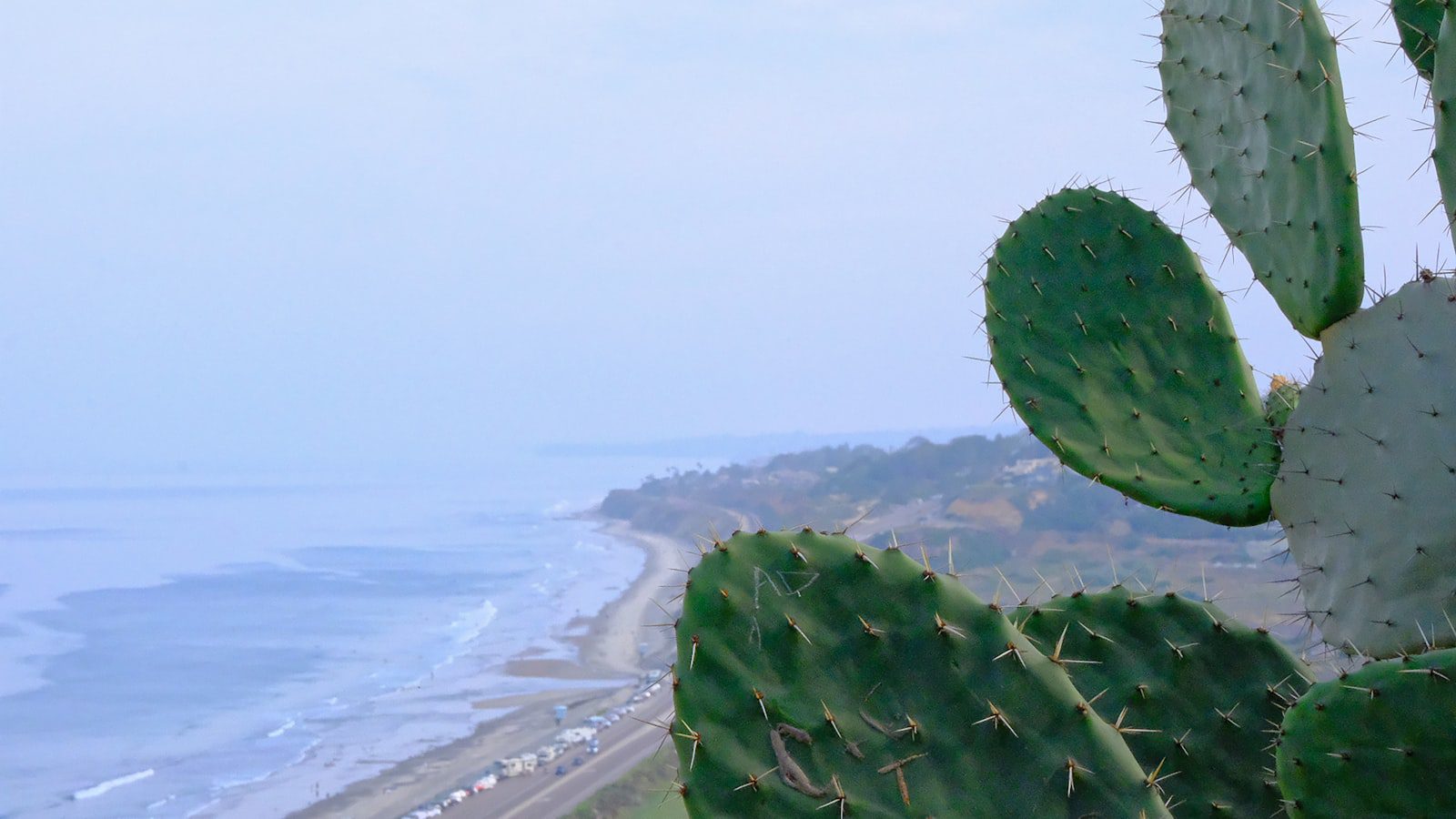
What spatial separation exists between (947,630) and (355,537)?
166 ft

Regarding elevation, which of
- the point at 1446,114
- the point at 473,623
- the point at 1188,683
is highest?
the point at 1446,114

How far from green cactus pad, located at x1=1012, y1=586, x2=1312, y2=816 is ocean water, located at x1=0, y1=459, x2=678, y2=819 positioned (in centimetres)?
1620

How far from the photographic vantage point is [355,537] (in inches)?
1943

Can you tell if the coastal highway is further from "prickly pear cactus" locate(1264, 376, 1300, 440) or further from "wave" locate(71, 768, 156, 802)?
"prickly pear cactus" locate(1264, 376, 1300, 440)

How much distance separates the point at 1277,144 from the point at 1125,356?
1.12ft

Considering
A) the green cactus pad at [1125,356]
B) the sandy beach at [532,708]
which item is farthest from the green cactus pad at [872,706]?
the sandy beach at [532,708]

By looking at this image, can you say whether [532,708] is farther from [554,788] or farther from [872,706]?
[872,706]

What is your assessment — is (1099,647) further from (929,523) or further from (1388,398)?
(929,523)

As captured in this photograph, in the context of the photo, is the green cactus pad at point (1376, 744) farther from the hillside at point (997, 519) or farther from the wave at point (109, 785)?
the wave at point (109, 785)

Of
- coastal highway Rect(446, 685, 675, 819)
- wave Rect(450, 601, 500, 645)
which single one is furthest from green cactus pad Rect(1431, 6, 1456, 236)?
wave Rect(450, 601, 500, 645)

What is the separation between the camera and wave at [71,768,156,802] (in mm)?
18062

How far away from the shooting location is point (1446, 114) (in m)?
1.24

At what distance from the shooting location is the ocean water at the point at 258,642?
61.0 feet

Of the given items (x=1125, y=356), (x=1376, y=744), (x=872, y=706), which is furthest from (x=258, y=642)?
(x=1376, y=744)
